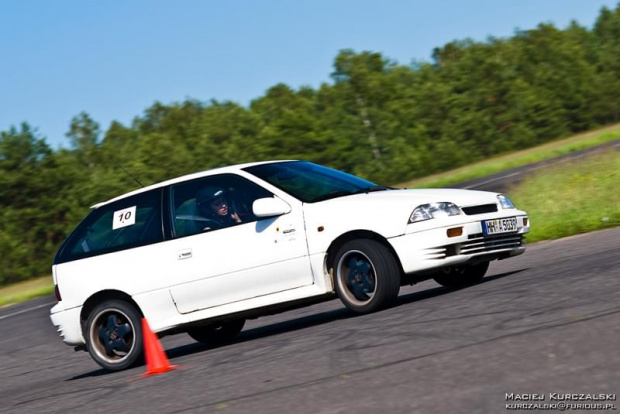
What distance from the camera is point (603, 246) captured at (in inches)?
462

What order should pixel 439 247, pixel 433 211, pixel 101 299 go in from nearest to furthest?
pixel 439 247 → pixel 433 211 → pixel 101 299

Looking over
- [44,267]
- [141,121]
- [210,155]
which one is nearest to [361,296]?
[44,267]

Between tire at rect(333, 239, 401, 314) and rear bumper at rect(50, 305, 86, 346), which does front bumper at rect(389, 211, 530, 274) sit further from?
rear bumper at rect(50, 305, 86, 346)

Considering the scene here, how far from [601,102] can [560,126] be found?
3.75 m

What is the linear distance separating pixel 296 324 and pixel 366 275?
1893 millimetres

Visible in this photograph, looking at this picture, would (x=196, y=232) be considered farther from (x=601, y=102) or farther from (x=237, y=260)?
(x=601, y=102)

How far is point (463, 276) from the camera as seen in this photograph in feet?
35.0

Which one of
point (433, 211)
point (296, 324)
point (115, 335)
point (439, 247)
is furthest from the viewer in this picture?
point (296, 324)

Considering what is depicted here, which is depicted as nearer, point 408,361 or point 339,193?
point 408,361

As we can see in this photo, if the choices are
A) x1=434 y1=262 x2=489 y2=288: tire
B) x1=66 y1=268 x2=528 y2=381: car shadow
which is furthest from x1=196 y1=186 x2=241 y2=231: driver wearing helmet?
x1=434 y1=262 x2=489 y2=288: tire

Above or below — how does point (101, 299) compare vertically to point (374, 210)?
below

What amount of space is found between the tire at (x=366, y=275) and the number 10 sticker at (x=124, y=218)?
230 centimetres

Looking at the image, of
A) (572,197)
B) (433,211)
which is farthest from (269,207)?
(572,197)

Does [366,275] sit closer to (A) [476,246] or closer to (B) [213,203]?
(A) [476,246]
